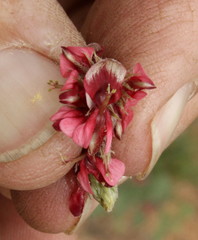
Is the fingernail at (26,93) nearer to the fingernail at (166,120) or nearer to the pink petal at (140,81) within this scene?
the pink petal at (140,81)

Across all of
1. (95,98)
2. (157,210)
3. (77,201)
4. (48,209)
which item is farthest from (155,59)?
(157,210)

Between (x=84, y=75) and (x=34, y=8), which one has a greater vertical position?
(x=34, y=8)

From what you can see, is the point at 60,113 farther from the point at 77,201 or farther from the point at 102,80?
the point at 77,201

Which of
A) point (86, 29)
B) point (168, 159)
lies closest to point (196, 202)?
point (168, 159)

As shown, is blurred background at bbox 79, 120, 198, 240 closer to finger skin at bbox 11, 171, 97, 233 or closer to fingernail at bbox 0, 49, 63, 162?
finger skin at bbox 11, 171, 97, 233

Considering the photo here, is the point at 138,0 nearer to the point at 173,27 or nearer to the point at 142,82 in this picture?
the point at 173,27

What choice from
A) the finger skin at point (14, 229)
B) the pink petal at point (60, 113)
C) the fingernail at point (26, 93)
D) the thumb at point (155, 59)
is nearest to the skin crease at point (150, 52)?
the thumb at point (155, 59)

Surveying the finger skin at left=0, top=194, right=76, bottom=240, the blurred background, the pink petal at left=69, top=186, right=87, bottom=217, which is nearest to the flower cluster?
the pink petal at left=69, top=186, right=87, bottom=217
